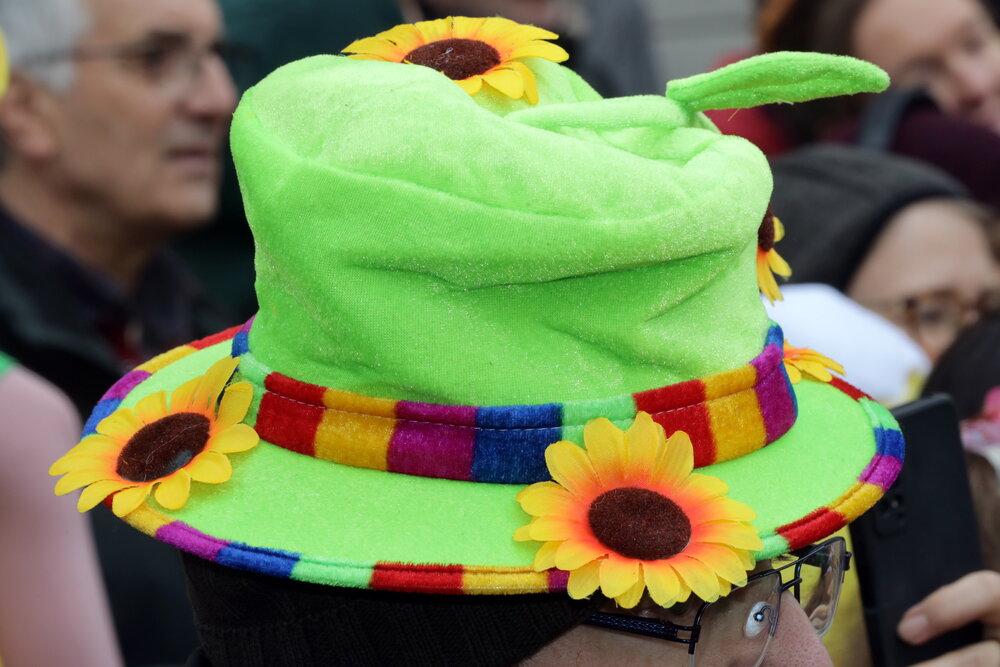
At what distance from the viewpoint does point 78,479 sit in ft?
4.07

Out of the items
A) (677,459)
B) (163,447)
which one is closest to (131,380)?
(163,447)

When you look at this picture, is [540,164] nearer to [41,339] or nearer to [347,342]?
[347,342]

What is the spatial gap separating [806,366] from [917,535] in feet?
1.65

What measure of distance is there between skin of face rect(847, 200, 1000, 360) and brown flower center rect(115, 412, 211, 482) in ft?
7.19

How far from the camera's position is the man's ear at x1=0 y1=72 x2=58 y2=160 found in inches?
116

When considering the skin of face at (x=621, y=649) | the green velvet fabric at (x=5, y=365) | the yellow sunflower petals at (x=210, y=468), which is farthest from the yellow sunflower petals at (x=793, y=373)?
the green velvet fabric at (x=5, y=365)

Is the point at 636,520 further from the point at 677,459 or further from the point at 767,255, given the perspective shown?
the point at 767,255

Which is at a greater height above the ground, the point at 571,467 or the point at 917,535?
the point at 571,467

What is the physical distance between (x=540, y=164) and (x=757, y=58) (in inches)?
11.1

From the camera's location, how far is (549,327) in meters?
1.19

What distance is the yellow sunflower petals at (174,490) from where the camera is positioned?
119 centimetres

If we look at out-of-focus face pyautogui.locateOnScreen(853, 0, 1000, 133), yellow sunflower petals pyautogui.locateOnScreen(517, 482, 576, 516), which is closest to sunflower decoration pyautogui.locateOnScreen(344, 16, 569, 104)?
yellow sunflower petals pyautogui.locateOnScreen(517, 482, 576, 516)

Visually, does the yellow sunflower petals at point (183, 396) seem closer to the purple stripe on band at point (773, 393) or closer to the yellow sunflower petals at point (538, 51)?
the yellow sunflower petals at point (538, 51)

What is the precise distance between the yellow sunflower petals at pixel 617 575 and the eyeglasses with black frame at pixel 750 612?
0.15 meters
